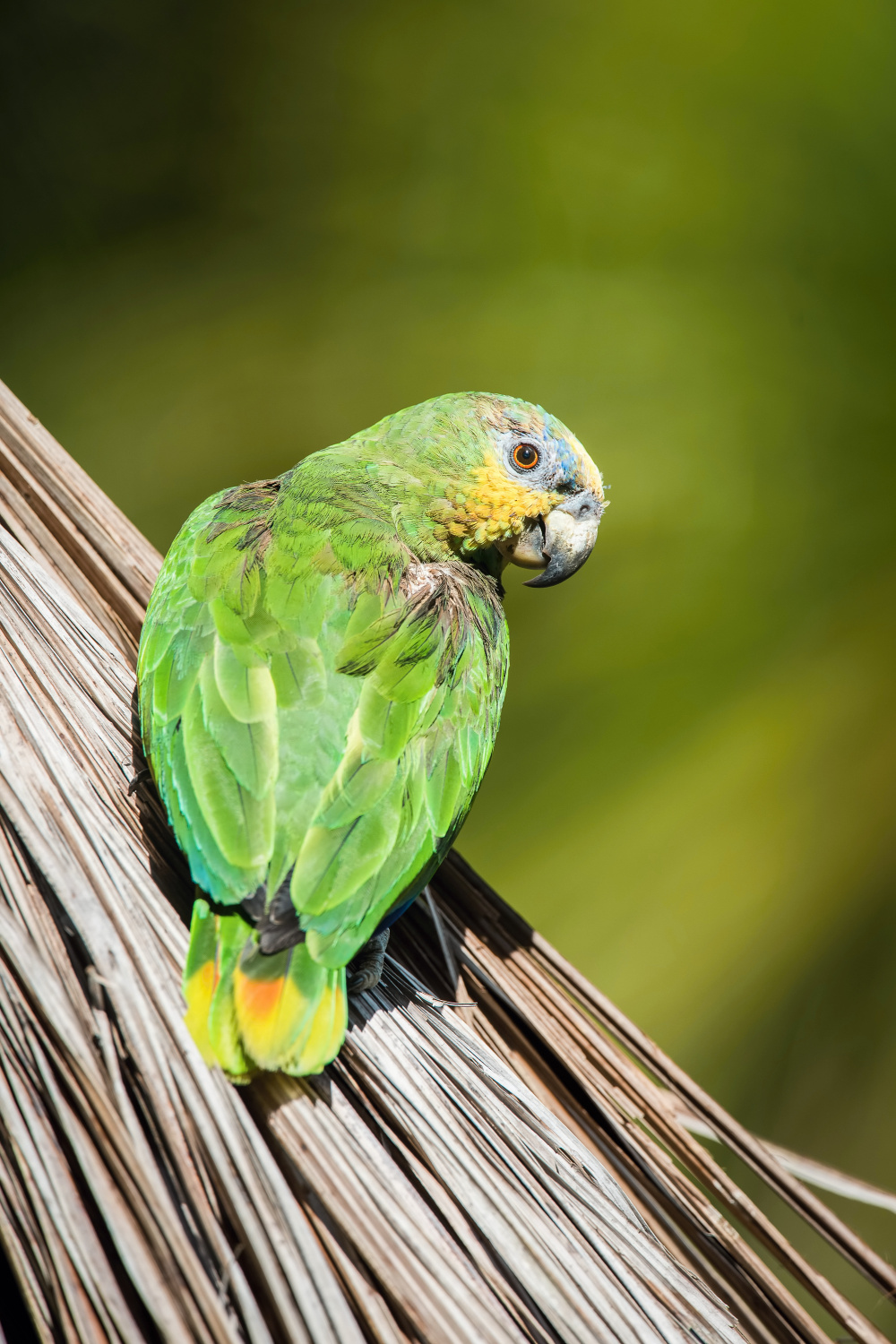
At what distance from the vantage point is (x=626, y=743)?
7.77 ft

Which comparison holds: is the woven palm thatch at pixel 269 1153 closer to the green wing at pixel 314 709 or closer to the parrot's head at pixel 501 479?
the green wing at pixel 314 709

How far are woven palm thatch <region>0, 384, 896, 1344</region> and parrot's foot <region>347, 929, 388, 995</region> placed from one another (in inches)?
0.7

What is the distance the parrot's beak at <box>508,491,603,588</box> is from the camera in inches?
72.4

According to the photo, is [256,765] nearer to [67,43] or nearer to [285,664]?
[285,664]

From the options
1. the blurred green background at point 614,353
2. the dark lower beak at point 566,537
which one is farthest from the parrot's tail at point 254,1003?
the blurred green background at point 614,353

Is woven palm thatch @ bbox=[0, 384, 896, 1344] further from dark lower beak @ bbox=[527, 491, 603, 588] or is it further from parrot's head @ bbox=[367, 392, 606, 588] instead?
dark lower beak @ bbox=[527, 491, 603, 588]

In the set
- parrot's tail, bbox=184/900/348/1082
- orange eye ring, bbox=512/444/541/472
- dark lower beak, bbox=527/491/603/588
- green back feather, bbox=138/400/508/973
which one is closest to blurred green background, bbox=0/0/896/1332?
dark lower beak, bbox=527/491/603/588

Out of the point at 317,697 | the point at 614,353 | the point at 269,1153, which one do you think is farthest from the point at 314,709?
the point at 614,353

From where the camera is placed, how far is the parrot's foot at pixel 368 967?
1102 mm

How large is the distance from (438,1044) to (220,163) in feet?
6.84

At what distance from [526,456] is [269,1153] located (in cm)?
141

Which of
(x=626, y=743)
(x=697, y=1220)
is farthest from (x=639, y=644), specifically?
(x=697, y=1220)

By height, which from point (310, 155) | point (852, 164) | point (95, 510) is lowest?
point (95, 510)

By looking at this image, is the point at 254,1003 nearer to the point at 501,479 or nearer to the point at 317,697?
the point at 317,697
